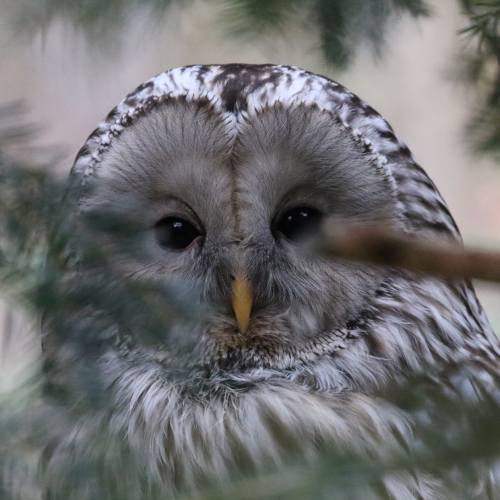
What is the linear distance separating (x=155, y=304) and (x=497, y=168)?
2.25ft

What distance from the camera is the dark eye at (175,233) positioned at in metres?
1.53

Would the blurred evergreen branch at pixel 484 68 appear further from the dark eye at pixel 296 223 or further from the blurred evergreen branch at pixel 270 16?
the dark eye at pixel 296 223

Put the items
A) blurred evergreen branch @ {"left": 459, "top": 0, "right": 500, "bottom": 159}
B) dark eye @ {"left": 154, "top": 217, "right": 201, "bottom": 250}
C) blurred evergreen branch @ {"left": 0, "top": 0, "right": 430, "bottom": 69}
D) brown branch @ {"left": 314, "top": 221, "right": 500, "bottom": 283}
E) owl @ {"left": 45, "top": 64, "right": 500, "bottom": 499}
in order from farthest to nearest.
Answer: dark eye @ {"left": 154, "top": 217, "right": 201, "bottom": 250} → owl @ {"left": 45, "top": 64, "right": 500, "bottom": 499} → blurred evergreen branch @ {"left": 459, "top": 0, "right": 500, "bottom": 159} → blurred evergreen branch @ {"left": 0, "top": 0, "right": 430, "bottom": 69} → brown branch @ {"left": 314, "top": 221, "right": 500, "bottom": 283}

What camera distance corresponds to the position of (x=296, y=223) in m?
1.55

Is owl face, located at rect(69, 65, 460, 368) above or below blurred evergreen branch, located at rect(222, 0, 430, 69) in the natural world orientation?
below

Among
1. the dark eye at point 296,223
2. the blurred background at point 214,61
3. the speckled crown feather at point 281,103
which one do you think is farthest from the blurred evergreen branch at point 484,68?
the dark eye at point 296,223

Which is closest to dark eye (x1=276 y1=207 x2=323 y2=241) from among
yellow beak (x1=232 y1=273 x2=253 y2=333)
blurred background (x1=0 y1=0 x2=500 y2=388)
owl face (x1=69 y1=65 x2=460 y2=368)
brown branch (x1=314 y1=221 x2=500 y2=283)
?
owl face (x1=69 y1=65 x2=460 y2=368)

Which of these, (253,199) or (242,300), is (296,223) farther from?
(242,300)

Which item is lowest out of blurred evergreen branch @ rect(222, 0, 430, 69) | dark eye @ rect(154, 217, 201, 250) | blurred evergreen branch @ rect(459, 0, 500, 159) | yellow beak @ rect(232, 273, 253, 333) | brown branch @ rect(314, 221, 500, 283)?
yellow beak @ rect(232, 273, 253, 333)

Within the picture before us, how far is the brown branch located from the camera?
1.96ft

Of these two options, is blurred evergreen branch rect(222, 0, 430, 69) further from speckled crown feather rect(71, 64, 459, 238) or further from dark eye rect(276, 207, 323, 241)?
dark eye rect(276, 207, 323, 241)

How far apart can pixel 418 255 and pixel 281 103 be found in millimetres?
978

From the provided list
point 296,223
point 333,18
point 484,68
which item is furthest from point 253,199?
point 484,68

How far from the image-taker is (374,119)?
1.68m
